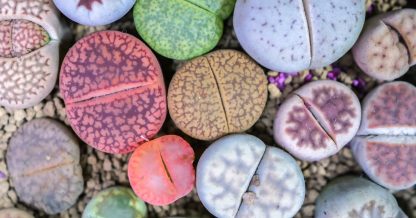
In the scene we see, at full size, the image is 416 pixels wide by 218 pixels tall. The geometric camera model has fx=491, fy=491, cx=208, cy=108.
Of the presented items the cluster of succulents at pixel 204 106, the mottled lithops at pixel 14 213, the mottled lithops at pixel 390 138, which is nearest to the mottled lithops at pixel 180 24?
the cluster of succulents at pixel 204 106

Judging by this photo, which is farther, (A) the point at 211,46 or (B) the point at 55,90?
(B) the point at 55,90

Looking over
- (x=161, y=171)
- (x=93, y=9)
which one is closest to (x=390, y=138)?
(x=161, y=171)

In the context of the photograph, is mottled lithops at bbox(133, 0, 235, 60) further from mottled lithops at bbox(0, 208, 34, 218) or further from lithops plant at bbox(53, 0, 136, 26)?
mottled lithops at bbox(0, 208, 34, 218)

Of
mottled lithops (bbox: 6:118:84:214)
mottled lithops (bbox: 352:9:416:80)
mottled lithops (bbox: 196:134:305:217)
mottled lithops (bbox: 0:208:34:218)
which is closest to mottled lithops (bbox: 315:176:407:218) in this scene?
mottled lithops (bbox: 196:134:305:217)

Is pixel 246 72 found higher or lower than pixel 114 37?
lower

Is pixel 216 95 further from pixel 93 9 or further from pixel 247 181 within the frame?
pixel 93 9

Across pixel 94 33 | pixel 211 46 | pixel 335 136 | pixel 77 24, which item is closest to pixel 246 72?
pixel 211 46

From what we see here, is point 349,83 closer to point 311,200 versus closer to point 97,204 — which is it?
point 311,200
